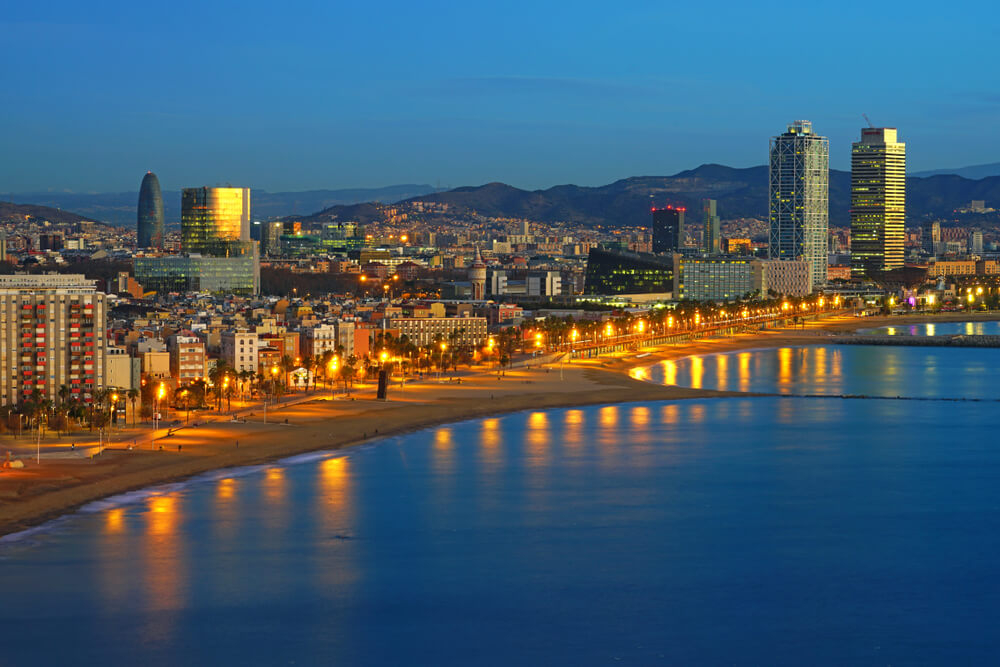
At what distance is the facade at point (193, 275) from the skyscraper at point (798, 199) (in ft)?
139

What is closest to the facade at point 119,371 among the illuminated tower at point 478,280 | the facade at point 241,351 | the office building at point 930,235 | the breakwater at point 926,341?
the facade at point 241,351

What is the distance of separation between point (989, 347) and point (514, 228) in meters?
142

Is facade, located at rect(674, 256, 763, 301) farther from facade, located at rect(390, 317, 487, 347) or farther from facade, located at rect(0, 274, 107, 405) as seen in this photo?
facade, located at rect(0, 274, 107, 405)

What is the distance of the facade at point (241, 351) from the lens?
33500mm

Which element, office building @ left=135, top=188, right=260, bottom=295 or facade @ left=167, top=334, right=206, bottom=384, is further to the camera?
office building @ left=135, top=188, right=260, bottom=295

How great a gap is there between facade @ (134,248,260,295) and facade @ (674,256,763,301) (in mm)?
25236

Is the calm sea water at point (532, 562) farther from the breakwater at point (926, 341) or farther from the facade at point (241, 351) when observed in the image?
the breakwater at point (926, 341)

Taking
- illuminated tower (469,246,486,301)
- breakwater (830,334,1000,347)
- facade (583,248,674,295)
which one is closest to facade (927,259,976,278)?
facade (583,248,674,295)

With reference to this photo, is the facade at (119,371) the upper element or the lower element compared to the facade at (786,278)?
lower

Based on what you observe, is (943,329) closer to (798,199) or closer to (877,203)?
(798,199)

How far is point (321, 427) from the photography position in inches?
1013

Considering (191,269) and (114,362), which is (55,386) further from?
(191,269)

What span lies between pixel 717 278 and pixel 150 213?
64.0 meters

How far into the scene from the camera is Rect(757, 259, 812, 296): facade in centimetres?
8606
